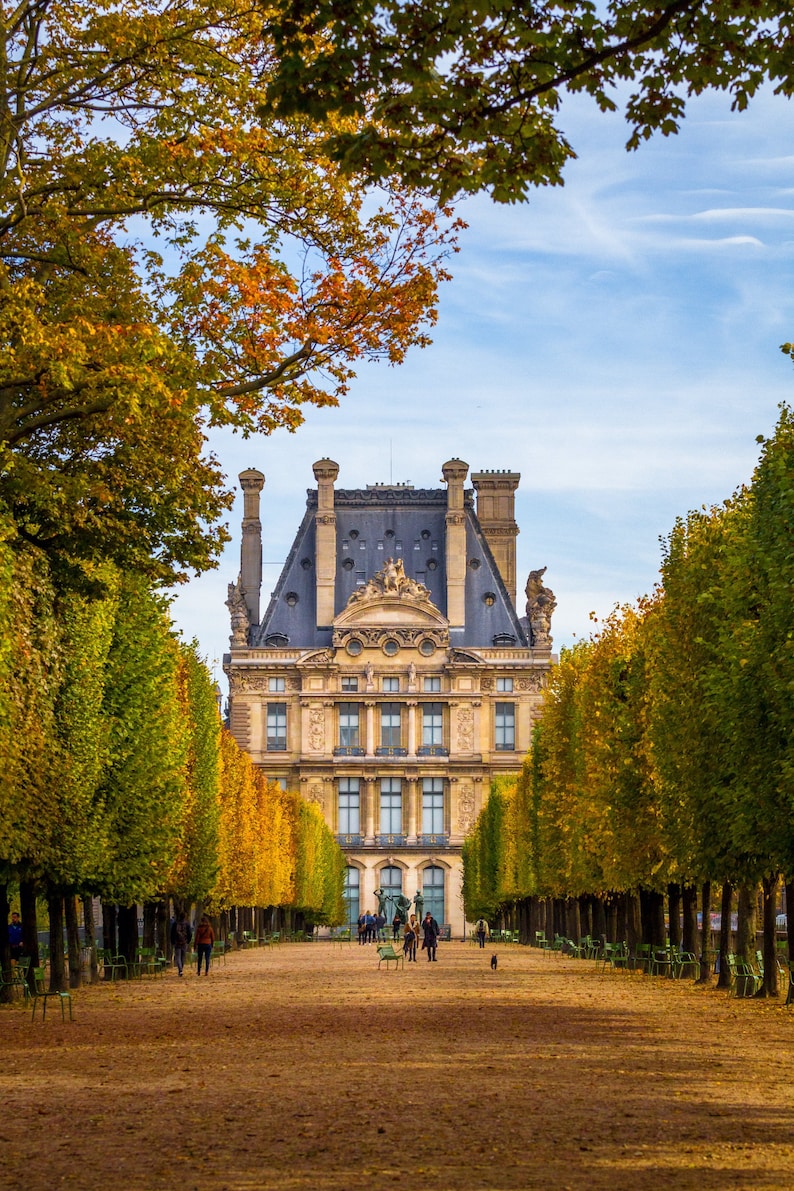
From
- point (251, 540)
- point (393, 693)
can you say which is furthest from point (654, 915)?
point (251, 540)

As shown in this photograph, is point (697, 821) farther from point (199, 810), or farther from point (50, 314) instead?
point (199, 810)

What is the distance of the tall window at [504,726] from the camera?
122m

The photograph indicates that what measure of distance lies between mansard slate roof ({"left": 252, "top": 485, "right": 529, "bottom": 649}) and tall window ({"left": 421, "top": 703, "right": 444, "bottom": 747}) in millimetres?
4813

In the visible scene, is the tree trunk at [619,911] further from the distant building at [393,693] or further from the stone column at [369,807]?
the stone column at [369,807]

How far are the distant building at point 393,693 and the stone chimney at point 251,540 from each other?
3.04m

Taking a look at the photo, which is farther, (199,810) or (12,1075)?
(199,810)

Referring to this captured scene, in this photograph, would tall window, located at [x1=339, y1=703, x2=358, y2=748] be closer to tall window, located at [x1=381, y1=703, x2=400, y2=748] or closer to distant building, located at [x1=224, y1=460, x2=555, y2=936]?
distant building, located at [x1=224, y1=460, x2=555, y2=936]

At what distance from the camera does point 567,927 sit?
69.4m

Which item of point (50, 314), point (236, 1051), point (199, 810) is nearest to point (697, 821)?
point (236, 1051)

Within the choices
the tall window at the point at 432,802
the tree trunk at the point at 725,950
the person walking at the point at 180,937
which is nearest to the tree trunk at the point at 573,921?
the person walking at the point at 180,937

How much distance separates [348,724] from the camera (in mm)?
122000

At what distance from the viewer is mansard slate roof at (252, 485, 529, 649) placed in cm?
12356

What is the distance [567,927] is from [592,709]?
20195 mm

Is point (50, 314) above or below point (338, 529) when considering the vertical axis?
below
